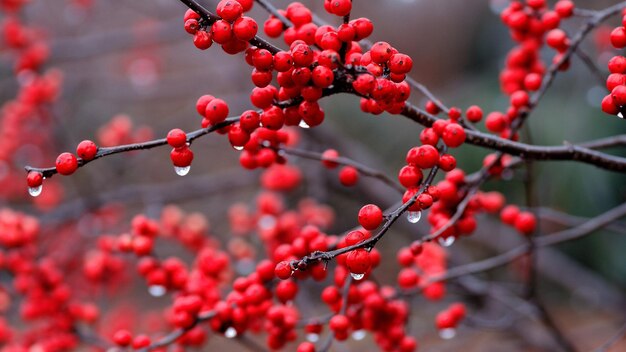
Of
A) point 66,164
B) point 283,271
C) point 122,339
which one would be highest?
point 66,164

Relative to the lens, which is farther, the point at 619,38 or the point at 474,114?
the point at 474,114

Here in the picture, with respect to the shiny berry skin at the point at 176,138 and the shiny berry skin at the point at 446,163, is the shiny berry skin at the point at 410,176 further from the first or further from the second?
the shiny berry skin at the point at 176,138

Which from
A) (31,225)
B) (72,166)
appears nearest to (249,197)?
(31,225)

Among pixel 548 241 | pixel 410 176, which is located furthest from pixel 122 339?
pixel 548 241

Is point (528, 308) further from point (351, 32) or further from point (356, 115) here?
point (356, 115)

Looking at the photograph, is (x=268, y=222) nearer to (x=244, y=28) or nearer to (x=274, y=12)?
(x=274, y=12)

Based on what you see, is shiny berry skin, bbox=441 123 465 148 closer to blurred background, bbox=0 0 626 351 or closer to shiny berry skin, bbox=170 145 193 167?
shiny berry skin, bbox=170 145 193 167

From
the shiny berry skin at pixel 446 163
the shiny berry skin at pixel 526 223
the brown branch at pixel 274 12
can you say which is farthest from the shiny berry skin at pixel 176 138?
the shiny berry skin at pixel 526 223
